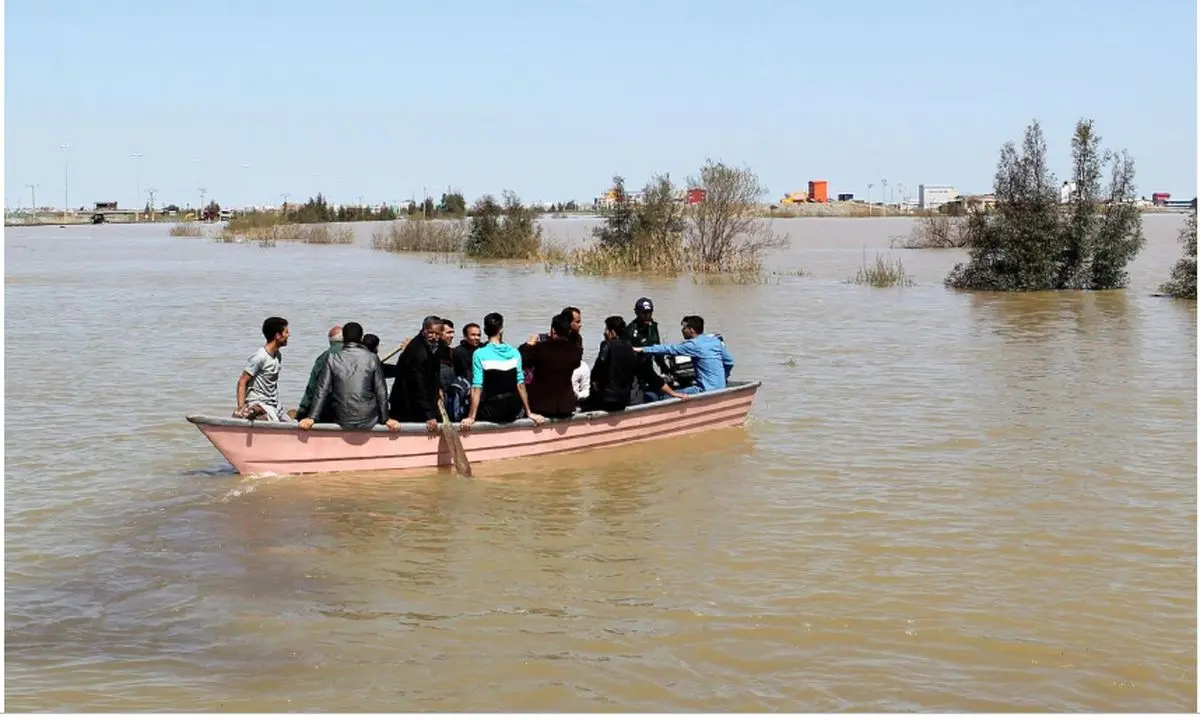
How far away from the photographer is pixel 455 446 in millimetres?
12570

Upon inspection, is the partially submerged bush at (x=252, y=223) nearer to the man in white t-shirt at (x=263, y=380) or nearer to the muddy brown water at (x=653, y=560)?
the muddy brown water at (x=653, y=560)

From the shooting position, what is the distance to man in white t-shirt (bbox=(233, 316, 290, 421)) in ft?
39.5

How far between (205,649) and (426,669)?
1.31m

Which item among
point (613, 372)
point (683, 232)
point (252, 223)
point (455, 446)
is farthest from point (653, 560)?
point (252, 223)

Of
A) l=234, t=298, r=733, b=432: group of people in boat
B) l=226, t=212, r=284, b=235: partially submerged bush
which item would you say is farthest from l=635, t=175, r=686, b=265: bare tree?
l=226, t=212, r=284, b=235: partially submerged bush

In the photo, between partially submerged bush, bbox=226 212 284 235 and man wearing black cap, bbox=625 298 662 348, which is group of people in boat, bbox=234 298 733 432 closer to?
man wearing black cap, bbox=625 298 662 348

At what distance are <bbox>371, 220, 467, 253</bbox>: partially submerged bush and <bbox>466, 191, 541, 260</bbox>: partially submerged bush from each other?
335cm

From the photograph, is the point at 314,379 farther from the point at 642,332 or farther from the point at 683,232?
the point at 683,232

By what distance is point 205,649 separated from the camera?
803 cm

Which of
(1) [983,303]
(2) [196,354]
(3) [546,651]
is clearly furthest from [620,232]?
(3) [546,651]

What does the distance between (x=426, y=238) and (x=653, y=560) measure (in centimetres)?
5365

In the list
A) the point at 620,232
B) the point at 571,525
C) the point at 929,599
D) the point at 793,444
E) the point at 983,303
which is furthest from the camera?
the point at 620,232

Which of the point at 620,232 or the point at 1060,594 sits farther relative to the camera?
the point at 620,232

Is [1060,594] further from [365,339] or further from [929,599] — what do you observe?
[365,339]
